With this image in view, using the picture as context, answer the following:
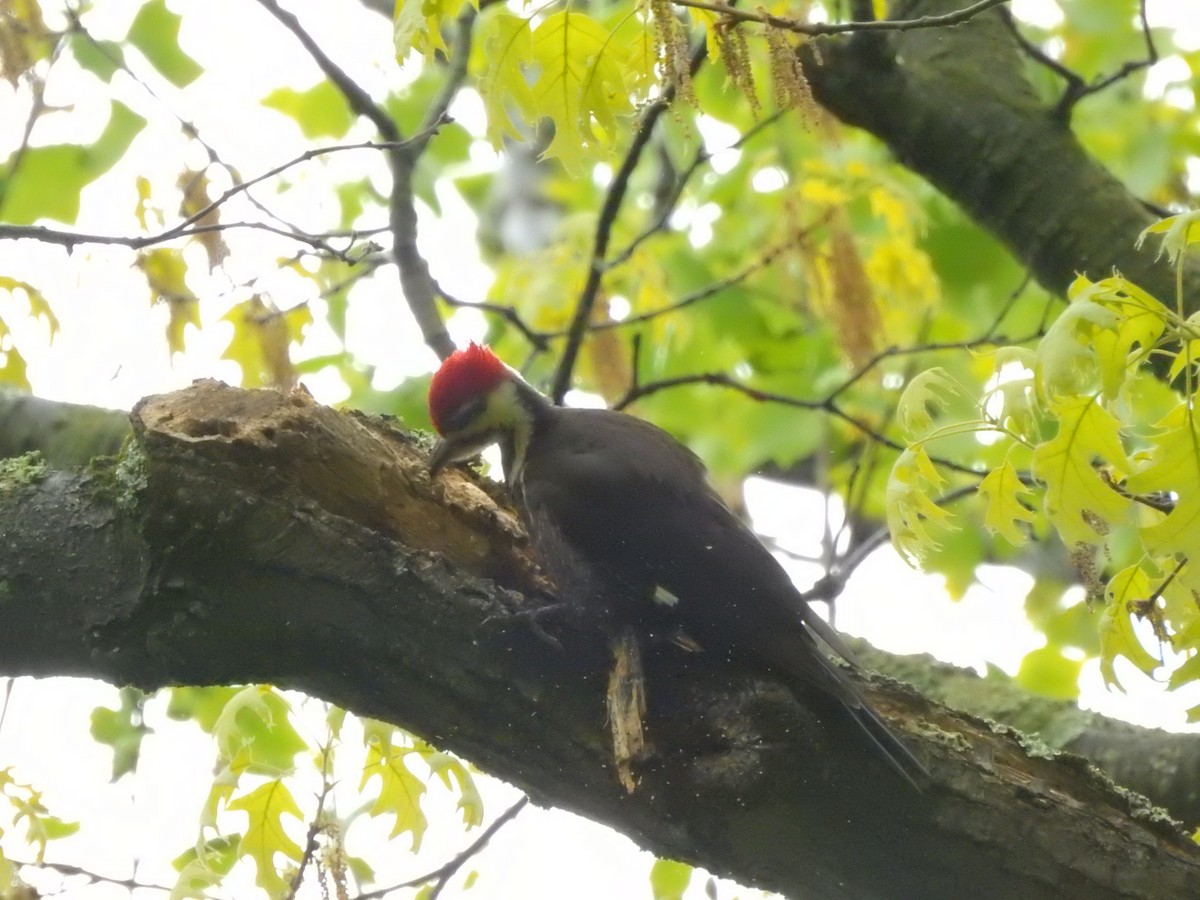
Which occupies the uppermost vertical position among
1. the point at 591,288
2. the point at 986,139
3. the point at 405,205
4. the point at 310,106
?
the point at 310,106

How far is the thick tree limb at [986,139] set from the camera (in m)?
3.11

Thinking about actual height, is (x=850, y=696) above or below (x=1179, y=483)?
below

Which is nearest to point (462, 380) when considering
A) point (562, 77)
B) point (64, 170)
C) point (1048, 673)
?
point (562, 77)

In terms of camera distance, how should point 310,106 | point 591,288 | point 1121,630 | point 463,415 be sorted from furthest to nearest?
point 310,106 < point 591,288 < point 463,415 < point 1121,630

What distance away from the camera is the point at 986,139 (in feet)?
10.7

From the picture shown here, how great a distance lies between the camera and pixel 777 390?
5.14 metres

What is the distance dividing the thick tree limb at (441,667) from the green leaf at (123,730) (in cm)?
156

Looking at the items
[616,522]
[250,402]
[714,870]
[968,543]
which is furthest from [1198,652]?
[968,543]

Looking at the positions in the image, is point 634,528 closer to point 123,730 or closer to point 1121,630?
point 1121,630

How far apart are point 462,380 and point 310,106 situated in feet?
7.77

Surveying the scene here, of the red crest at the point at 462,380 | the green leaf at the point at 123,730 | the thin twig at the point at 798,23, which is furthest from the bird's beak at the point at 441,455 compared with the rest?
the green leaf at the point at 123,730

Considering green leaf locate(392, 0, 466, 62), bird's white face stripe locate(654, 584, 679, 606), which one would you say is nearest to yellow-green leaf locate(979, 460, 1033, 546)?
bird's white face stripe locate(654, 584, 679, 606)

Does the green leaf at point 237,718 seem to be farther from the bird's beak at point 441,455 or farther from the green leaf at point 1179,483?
the green leaf at point 1179,483

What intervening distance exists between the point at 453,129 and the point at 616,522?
2.89 meters
